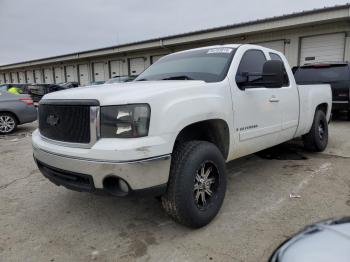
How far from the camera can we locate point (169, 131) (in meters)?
2.48

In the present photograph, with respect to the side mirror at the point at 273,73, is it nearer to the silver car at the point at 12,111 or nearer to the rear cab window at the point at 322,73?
the rear cab window at the point at 322,73

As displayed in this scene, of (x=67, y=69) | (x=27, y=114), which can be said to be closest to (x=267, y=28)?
(x=27, y=114)

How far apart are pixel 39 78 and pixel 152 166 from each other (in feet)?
134

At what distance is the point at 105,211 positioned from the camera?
3312 millimetres

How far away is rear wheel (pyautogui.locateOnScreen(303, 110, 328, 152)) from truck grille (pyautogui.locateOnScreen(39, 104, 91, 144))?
4122 millimetres

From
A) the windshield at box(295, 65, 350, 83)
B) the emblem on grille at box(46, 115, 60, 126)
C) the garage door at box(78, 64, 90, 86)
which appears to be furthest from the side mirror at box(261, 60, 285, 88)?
the garage door at box(78, 64, 90, 86)

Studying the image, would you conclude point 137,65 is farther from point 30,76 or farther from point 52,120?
point 30,76

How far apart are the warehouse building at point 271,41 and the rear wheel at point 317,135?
9493mm

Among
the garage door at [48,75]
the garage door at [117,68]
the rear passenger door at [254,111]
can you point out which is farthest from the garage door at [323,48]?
the garage door at [48,75]

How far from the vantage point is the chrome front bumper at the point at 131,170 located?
2.33 meters

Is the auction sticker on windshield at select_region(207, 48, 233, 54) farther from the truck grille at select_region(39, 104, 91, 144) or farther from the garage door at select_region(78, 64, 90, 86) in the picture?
A: the garage door at select_region(78, 64, 90, 86)

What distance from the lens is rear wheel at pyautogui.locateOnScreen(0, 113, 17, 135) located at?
8.73 m

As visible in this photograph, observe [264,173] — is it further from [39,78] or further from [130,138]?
[39,78]

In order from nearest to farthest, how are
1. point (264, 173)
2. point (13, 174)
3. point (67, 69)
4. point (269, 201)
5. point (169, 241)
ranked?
point (169, 241), point (269, 201), point (264, 173), point (13, 174), point (67, 69)
